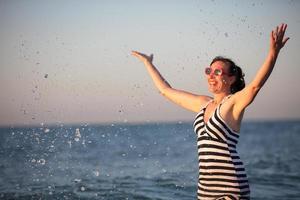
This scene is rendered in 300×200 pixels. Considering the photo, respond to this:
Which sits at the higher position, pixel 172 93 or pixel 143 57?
pixel 143 57

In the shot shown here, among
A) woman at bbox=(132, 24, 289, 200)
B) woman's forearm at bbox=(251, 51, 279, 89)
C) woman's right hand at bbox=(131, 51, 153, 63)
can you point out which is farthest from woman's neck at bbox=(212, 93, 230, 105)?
woman's right hand at bbox=(131, 51, 153, 63)

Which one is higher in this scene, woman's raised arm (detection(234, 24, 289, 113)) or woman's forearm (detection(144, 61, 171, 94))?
woman's forearm (detection(144, 61, 171, 94))

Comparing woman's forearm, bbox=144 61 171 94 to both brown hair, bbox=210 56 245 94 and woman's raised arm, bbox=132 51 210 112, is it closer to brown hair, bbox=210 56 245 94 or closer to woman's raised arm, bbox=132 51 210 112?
woman's raised arm, bbox=132 51 210 112

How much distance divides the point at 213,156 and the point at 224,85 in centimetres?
72

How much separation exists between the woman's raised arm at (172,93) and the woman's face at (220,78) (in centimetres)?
30

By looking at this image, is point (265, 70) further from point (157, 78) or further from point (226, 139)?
point (157, 78)

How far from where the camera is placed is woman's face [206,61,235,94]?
4.46m

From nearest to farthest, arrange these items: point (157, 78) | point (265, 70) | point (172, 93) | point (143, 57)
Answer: point (265, 70) → point (172, 93) → point (157, 78) → point (143, 57)

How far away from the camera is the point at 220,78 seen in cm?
445

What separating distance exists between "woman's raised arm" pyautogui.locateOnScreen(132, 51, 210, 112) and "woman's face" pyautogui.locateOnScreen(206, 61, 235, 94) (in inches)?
11.6

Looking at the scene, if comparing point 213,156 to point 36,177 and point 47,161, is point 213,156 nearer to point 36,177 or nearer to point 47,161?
point 36,177

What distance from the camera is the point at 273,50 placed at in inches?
154

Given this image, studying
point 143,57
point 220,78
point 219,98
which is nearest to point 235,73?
point 220,78

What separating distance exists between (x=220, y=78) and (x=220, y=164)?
0.81m
